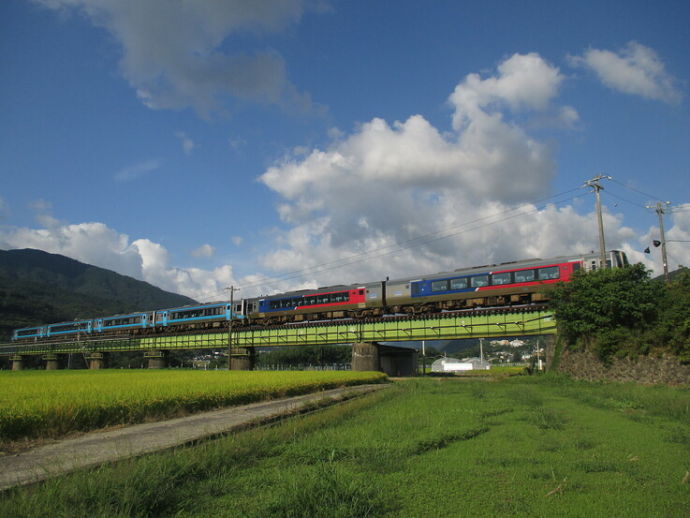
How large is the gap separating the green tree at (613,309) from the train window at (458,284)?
35.1 feet

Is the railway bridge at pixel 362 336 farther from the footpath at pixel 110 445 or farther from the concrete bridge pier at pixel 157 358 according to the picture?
the footpath at pixel 110 445

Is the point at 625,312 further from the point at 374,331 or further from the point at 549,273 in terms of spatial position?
the point at 374,331

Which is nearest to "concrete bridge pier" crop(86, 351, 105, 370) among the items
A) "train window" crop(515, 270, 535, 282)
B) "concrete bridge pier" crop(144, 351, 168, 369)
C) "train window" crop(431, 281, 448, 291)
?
"concrete bridge pier" crop(144, 351, 168, 369)

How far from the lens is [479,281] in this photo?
38062mm

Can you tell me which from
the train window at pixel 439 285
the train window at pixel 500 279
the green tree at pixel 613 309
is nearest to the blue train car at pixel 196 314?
the train window at pixel 439 285

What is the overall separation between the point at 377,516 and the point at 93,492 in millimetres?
3310

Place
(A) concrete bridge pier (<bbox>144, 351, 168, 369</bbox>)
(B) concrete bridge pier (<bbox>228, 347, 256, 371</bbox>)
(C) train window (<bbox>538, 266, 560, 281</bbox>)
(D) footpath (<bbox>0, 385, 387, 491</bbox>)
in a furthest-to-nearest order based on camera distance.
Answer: (A) concrete bridge pier (<bbox>144, 351, 168, 369</bbox>) → (B) concrete bridge pier (<bbox>228, 347, 256, 371</bbox>) → (C) train window (<bbox>538, 266, 560, 281</bbox>) → (D) footpath (<bbox>0, 385, 387, 491</bbox>)

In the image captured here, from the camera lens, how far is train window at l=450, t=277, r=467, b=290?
Result: 39.1m

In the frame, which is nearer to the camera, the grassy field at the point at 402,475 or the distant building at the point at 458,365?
the grassy field at the point at 402,475

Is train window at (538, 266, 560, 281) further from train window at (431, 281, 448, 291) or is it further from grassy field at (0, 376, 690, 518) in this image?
grassy field at (0, 376, 690, 518)

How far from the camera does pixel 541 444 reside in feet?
29.0

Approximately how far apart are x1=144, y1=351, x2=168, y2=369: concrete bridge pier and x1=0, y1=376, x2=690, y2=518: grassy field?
60.5 metres

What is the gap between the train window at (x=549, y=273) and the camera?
33.9 meters

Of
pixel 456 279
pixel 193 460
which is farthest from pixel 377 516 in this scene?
pixel 456 279
